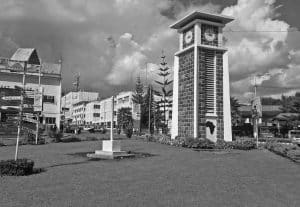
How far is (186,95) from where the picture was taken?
25188mm

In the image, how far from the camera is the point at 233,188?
26.9 ft

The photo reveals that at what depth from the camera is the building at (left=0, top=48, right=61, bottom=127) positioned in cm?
5216

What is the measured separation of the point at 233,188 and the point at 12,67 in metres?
50.8

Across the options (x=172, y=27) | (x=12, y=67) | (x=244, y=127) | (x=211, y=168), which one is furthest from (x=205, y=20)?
(x=12, y=67)

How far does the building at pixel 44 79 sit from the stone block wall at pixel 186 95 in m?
31.4

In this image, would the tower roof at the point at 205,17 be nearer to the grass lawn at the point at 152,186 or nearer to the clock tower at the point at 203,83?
the clock tower at the point at 203,83

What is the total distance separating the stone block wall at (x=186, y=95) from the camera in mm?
24406

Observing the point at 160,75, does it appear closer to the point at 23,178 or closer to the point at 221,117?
the point at 221,117

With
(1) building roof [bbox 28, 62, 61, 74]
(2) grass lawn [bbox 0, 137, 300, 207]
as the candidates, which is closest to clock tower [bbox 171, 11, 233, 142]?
(2) grass lawn [bbox 0, 137, 300, 207]

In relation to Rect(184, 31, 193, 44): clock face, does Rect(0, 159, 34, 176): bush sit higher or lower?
lower

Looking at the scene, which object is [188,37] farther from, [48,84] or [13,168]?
[48,84]

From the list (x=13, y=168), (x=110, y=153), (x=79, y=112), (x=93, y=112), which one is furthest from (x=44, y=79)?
(x=79, y=112)

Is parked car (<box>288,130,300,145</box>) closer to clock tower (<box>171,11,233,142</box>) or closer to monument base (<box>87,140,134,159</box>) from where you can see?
clock tower (<box>171,11,233,142</box>)

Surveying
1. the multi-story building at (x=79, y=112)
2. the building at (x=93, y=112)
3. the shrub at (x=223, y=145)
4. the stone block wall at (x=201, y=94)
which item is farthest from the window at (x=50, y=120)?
the multi-story building at (x=79, y=112)
